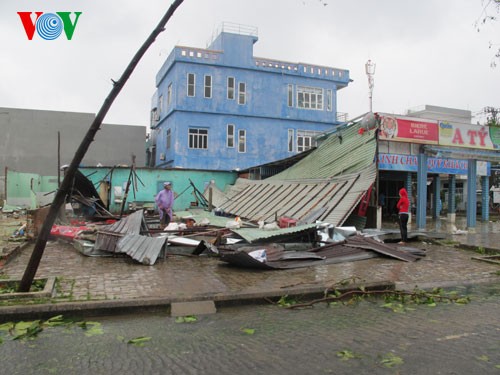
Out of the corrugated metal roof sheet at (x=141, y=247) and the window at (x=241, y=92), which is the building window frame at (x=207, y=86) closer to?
the window at (x=241, y=92)

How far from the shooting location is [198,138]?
29328mm

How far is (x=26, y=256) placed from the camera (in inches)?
365

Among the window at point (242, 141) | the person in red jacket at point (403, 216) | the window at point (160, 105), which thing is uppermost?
the window at point (160, 105)

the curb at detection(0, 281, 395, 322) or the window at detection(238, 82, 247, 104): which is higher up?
the window at detection(238, 82, 247, 104)

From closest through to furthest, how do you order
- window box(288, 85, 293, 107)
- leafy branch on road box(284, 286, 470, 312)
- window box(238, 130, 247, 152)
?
leafy branch on road box(284, 286, 470, 312) → window box(238, 130, 247, 152) → window box(288, 85, 293, 107)

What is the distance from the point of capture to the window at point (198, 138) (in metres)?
29.2

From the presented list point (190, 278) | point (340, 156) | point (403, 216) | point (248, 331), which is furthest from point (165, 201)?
point (248, 331)

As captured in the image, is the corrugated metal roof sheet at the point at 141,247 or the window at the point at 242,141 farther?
the window at the point at 242,141

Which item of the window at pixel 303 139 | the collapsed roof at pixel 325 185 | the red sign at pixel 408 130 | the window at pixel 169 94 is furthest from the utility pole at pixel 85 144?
the window at pixel 303 139

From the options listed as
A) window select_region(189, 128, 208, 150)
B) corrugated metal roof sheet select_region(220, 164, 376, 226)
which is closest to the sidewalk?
corrugated metal roof sheet select_region(220, 164, 376, 226)

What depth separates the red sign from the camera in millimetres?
16906

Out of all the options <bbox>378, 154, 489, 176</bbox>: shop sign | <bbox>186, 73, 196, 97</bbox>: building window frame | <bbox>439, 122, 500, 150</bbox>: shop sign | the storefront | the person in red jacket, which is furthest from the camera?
<bbox>186, 73, 196, 97</bbox>: building window frame

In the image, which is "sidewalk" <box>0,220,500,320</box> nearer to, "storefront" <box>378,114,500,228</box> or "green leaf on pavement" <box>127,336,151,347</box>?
"green leaf on pavement" <box>127,336,151,347</box>

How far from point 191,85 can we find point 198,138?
378 centimetres
